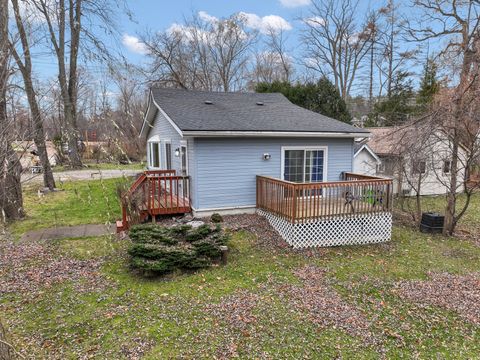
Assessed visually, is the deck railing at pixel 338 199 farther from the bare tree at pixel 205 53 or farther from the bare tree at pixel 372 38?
the bare tree at pixel 372 38

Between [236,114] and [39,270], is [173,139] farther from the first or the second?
[39,270]

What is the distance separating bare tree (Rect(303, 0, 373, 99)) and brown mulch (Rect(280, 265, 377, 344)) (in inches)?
916

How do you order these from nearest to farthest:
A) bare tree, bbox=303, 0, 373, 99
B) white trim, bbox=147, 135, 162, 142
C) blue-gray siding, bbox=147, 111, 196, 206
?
blue-gray siding, bbox=147, 111, 196, 206
white trim, bbox=147, 135, 162, 142
bare tree, bbox=303, 0, 373, 99

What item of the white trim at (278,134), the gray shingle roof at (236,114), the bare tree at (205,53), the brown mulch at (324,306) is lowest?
the brown mulch at (324,306)

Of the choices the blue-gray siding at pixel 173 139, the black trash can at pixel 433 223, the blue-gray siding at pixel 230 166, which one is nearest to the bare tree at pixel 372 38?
the blue-gray siding at pixel 230 166

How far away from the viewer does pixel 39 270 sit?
18.7ft

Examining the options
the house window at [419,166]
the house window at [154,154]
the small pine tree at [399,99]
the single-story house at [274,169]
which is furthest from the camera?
the small pine tree at [399,99]

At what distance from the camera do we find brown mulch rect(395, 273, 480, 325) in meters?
4.78

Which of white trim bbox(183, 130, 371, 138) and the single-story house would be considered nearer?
the single-story house

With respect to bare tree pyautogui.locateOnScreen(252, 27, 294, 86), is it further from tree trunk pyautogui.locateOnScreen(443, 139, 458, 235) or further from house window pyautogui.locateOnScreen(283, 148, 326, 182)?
tree trunk pyautogui.locateOnScreen(443, 139, 458, 235)

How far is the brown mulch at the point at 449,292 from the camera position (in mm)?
4777

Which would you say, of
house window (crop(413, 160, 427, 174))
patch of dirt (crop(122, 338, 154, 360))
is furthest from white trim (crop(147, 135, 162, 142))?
patch of dirt (crop(122, 338, 154, 360))

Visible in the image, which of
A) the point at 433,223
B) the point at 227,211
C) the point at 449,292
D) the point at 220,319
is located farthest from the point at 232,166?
the point at 433,223

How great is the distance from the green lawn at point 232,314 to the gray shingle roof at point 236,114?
3.69m
